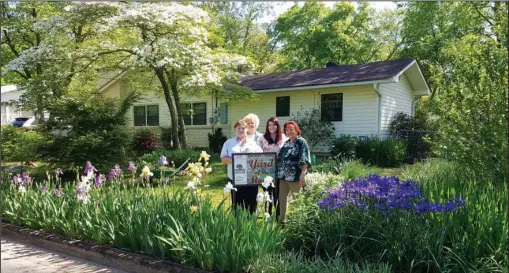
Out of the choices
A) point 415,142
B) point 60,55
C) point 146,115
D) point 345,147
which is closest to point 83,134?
point 60,55

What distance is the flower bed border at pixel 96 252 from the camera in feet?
12.9

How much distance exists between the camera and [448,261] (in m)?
3.32

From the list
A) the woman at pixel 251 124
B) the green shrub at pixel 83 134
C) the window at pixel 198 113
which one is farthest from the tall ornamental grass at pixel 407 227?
the window at pixel 198 113

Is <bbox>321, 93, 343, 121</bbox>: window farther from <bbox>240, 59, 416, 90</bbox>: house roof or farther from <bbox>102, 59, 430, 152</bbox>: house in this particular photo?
<bbox>240, 59, 416, 90</bbox>: house roof

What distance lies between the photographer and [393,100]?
55.6ft

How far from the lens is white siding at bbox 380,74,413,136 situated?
1605cm

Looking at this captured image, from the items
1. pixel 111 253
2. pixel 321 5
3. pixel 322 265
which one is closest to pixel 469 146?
pixel 322 265

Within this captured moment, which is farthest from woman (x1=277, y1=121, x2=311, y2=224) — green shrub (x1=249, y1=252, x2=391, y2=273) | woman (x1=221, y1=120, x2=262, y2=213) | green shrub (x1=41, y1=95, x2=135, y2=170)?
green shrub (x1=41, y1=95, x2=135, y2=170)

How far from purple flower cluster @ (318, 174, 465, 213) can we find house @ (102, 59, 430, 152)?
435 inches

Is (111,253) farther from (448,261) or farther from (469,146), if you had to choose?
(469,146)

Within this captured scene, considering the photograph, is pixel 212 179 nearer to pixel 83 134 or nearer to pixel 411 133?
pixel 83 134

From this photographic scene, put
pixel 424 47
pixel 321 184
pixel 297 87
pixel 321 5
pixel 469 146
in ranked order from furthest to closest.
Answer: pixel 321 5, pixel 424 47, pixel 297 87, pixel 321 184, pixel 469 146

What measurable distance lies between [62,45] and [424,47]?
890 inches

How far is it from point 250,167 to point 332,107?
39.9 feet
